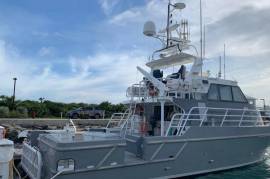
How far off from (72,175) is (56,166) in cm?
47

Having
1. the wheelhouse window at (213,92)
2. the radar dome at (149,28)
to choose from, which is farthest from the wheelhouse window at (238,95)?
the radar dome at (149,28)

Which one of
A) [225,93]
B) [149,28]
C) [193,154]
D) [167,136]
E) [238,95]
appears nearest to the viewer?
[167,136]

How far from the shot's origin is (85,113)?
27844 millimetres

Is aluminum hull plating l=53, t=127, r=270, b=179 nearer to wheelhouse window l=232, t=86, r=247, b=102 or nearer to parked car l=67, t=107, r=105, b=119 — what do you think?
wheelhouse window l=232, t=86, r=247, b=102

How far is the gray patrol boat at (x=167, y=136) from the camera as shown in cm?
707

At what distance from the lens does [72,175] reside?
269 inches

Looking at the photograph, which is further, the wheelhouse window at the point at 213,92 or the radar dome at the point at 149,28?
the radar dome at the point at 149,28

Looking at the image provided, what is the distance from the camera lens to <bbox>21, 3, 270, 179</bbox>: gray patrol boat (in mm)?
7066

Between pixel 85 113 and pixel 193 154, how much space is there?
19.9 metres

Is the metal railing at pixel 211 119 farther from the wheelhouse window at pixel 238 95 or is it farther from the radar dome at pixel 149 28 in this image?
the radar dome at pixel 149 28

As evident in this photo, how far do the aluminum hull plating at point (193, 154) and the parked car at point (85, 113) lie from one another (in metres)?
18.1

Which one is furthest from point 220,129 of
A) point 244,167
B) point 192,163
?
point 244,167

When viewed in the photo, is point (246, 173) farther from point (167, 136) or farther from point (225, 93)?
point (167, 136)

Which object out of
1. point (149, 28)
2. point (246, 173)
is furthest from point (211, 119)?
point (149, 28)
